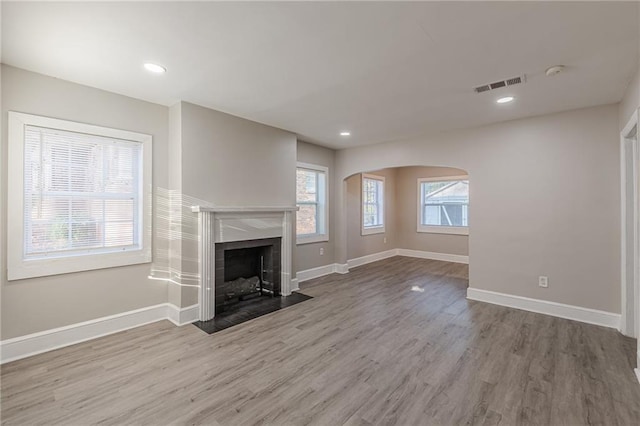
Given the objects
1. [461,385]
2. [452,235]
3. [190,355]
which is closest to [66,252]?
[190,355]

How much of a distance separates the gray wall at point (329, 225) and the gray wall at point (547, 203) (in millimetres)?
2219

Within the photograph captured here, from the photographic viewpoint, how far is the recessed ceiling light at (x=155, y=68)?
98.8 inches

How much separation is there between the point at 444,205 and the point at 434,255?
4.40ft

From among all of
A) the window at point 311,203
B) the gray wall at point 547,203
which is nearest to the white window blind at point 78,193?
the window at point 311,203

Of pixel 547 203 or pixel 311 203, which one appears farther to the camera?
pixel 311 203

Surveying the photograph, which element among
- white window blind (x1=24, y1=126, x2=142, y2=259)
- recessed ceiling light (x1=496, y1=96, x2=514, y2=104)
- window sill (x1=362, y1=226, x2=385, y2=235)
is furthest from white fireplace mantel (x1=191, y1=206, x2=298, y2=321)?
recessed ceiling light (x1=496, y1=96, x2=514, y2=104)

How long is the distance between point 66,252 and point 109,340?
39.9 inches

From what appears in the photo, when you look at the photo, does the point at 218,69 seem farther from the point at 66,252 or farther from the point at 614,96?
the point at 614,96

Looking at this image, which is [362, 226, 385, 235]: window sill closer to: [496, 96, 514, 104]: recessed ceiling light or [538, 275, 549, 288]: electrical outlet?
[538, 275, 549, 288]: electrical outlet

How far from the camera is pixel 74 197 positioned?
290 cm

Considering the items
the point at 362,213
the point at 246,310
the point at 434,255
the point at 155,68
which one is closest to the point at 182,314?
the point at 246,310

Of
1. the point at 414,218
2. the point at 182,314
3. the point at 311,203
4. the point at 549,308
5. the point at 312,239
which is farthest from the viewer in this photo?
the point at 414,218

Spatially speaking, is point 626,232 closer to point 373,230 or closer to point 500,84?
point 500,84

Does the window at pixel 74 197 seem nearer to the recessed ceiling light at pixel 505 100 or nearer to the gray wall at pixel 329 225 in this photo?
the gray wall at pixel 329 225
